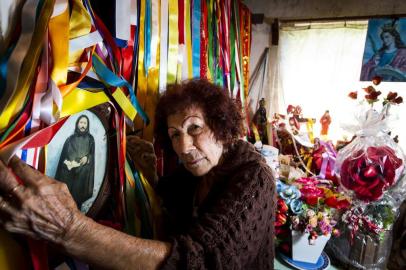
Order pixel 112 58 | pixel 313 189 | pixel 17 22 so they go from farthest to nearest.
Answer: pixel 313 189 → pixel 112 58 → pixel 17 22

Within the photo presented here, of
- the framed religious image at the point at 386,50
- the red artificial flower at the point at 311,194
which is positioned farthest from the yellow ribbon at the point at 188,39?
the framed religious image at the point at 386,50

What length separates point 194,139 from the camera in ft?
A: 3.17

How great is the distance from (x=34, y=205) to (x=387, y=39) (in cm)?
320

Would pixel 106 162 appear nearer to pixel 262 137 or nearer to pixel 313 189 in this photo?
pixel 313 189

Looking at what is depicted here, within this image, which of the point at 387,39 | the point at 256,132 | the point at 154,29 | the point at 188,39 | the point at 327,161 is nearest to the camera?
the point at 154,29

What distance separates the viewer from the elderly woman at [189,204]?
0.51 meters

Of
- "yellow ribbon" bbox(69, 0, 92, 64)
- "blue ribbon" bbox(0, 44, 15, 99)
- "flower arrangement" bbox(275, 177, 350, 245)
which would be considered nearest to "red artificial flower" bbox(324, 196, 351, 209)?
"flower arrangement" bbox(275, 177, 350, 245)

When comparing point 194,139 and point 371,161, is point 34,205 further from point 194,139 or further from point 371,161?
point 371,161

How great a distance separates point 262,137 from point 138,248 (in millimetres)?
2346

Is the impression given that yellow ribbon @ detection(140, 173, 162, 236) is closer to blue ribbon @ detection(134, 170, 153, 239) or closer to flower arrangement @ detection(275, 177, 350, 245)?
blue ribbon @ detection(134, 170, 153, 239)

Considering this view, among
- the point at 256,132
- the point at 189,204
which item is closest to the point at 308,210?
the point at 189,204

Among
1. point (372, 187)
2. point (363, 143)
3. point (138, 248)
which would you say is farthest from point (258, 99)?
point (138, 248)

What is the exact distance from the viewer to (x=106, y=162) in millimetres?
879

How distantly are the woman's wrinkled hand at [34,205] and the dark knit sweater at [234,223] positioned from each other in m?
0.25
